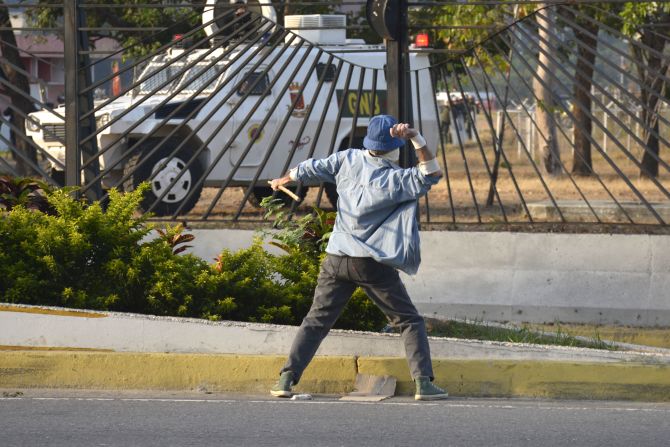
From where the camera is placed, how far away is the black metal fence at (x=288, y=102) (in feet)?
33.0

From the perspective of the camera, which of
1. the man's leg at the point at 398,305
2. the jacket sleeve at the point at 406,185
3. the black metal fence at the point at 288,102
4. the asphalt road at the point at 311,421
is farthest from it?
the black metal fence at the point at 288,102

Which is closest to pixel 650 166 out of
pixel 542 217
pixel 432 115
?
pixel 432 115

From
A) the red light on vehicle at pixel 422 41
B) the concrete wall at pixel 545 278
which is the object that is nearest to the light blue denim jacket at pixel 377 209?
the concrete wall at pixel 545 278

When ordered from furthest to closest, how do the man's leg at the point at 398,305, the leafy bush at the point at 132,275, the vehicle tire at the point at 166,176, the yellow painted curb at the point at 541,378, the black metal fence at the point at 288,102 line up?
the vehicle tire at the point at 166,176 → the black metal fence at the point at 288,102 → the leafy bush at the point at 132,275 → the yellow painted curb at the point at 541,378 → the man's leg at the point at 398,305

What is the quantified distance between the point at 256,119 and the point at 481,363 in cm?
935

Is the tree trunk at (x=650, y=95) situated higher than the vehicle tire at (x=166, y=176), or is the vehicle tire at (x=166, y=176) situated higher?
the tree trunk at (x=650, y=95)

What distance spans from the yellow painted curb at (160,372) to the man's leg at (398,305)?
0.49 m

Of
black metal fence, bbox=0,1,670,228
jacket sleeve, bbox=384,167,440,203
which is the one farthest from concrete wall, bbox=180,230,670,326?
jacket sleeve, bbox=384,167,440,203

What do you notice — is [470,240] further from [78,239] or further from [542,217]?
[542,217]

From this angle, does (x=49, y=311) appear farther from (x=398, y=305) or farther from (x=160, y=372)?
(x=398, y=305)

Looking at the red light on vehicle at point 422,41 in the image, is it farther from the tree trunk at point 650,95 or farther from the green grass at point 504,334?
the green grass at point 504,334

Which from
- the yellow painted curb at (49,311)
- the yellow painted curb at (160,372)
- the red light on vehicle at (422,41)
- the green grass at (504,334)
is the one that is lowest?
the green grass at (504,334)

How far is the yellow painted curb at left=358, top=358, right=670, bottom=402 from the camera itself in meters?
7.57

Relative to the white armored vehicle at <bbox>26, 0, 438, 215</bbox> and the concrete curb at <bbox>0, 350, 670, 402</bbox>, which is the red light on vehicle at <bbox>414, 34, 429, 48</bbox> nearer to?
the white armored vehicle at <bbox>26, 0, 438, 215</bbox>
